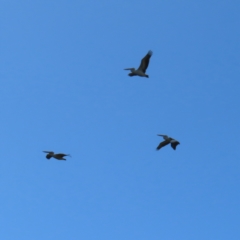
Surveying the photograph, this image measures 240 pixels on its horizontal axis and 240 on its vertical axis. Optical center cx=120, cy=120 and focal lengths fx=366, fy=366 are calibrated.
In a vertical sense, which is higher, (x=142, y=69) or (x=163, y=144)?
(x=142, y=69)

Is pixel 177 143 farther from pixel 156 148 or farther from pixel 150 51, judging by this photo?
pixel 150 51

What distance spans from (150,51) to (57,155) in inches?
542

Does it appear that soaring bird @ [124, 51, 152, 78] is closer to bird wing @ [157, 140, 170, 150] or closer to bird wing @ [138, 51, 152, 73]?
bird wing @ [138, 51, 152, 73]

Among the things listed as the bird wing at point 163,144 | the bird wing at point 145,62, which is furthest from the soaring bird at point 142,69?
the bird wing at point 163,144

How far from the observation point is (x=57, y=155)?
35594 millimetres

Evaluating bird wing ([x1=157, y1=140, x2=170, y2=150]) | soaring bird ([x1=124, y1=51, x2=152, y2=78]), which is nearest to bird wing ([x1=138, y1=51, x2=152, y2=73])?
soaring bird ([x1=124, y1=51, x2=152, y2=78])

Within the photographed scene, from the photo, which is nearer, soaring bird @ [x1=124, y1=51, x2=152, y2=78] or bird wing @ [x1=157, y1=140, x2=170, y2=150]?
soaring bird @ [x1=124, y1=51, x2=152, y2=78]

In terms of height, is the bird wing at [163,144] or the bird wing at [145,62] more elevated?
the bird wing at [145,62]

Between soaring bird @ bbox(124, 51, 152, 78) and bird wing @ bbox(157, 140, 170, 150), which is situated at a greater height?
soaring bird @ bbox(124, 51, 152, 78)

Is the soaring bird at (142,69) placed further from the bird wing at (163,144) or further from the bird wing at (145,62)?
the bird wing at (163,144)

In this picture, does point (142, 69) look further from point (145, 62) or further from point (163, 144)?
point (163, 144)

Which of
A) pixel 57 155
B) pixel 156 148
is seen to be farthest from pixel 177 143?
pixel 57 155

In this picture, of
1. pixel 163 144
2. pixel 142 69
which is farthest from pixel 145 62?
pixel 163 144

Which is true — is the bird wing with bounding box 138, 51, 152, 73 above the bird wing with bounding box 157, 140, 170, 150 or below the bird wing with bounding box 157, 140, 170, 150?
above
